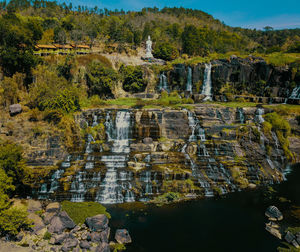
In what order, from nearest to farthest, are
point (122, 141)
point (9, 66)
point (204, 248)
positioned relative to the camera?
point (204, 248) < point (122, 141) < point (9, 66)

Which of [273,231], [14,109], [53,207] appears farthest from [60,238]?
[14,109]

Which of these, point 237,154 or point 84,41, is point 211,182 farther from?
point 84,41

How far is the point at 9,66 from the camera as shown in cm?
3659

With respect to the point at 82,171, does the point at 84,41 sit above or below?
above

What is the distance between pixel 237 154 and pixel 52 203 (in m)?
21.1

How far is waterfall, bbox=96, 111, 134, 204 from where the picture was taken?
22.2 m

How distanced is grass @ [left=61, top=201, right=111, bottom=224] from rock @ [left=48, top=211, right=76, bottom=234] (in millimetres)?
590

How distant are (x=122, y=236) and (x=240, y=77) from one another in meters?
41.3

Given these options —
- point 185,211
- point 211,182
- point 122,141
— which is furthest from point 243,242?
point 122,141

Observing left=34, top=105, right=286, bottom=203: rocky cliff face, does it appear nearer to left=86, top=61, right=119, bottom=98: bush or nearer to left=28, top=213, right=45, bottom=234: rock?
left=28, top=213, right=45, bottom=234: rock

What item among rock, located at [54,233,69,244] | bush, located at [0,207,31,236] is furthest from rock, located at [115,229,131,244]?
bush, located at [0,207,31,236]

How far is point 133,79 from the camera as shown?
4859 cm

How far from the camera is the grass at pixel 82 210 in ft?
59.8

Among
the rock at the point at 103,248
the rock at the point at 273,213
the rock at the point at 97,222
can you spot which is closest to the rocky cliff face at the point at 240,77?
the rock at the point at 273,213
